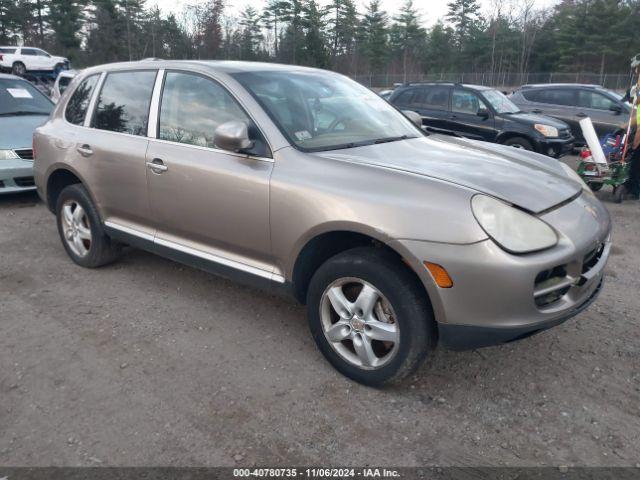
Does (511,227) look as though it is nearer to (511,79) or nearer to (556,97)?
(556,97)

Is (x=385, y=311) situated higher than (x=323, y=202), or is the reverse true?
(x=323, y=202)

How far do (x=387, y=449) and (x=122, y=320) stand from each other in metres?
2.25

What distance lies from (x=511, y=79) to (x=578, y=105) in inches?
1402

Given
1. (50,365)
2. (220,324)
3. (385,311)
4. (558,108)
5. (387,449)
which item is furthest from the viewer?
(558,108)

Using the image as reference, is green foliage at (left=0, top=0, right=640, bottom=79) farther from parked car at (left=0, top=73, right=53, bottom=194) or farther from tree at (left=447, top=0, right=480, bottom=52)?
parked car at (left=0, top=73, right=53, bottom=194)

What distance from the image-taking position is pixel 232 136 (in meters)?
3.05

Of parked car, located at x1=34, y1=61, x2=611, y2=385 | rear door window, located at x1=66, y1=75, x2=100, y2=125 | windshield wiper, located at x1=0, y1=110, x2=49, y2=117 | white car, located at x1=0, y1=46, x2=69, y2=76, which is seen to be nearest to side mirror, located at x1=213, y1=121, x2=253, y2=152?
parked car, located at x1=34, y1=61, x2=611, y2=385

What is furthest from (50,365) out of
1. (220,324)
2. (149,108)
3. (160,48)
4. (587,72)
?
(587,72)

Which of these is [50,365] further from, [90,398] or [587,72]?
[587,72]

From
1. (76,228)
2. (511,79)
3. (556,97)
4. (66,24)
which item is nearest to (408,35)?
(511,79)

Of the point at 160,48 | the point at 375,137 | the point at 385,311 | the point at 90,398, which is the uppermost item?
the point at 160,48

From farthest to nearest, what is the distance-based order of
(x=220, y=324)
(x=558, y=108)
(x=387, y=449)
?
(x=558, y=108) < (x=220, y=324) < (x=387, y=449)

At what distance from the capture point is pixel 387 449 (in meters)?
2.54

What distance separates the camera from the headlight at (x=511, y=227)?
98.0 inches
